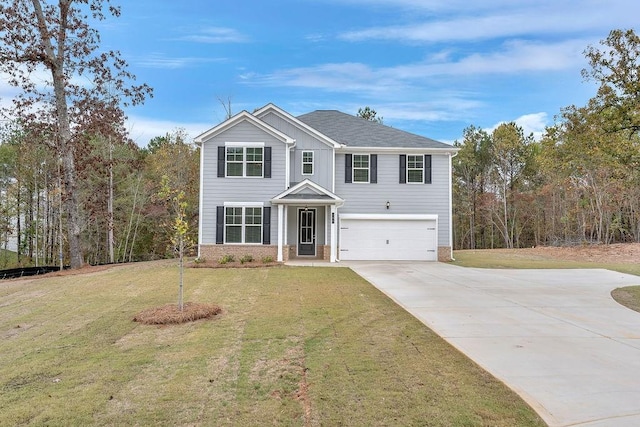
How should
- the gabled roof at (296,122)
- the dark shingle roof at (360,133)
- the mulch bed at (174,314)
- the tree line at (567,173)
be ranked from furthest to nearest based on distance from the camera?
the dark shingle roof at (360,133), the gabled roof at (296,122), the tree line at (567,173), the mulch bed at (174,314)

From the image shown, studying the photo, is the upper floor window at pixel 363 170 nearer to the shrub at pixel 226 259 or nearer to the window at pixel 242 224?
the window at pixel 242 224

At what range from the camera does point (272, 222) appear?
17.1 metres

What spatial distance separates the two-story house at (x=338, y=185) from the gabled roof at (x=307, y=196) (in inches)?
12.2

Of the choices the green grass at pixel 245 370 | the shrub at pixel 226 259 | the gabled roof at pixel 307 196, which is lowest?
the green grass at pixel 245 370

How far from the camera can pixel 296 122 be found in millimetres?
17906

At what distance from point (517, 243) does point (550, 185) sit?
5408 millimetres

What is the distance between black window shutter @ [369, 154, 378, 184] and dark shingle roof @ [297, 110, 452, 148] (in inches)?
20.4

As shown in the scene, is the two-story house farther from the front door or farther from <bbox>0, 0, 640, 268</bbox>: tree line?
<bbox>0, 0, 640, 268</bbox>: tree line

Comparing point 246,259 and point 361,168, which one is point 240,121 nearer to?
point 361,168

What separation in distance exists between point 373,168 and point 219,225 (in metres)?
7.15

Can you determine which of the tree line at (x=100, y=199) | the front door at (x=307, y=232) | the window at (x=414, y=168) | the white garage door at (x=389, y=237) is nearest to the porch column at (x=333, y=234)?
the white garage door at (x=389, y=237)

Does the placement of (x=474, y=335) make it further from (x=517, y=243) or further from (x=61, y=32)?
(x=517, y=243)

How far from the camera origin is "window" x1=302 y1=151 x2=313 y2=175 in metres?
18.0

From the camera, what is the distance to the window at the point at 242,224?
17000mm
